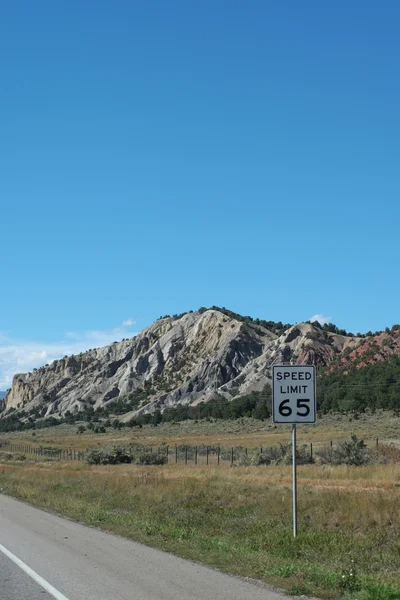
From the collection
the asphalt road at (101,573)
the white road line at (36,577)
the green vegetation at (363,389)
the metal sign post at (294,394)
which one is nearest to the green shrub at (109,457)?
the asphalt road at (101,573)

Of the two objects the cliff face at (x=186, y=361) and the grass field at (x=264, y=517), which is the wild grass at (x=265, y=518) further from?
the cliff face at (x=186, y=361)

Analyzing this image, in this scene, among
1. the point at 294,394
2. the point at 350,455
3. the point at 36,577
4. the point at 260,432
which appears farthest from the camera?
the point at 260,432

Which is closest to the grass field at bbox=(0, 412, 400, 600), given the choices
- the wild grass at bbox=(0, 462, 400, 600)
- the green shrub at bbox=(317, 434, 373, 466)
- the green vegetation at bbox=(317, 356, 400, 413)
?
the wild grass at bbox=(0, 462, 400, 600)

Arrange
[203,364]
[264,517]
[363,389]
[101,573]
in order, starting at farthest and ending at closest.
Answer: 1. [203,364]
2. [363,389]
3. [264,517]
4. [101,573]

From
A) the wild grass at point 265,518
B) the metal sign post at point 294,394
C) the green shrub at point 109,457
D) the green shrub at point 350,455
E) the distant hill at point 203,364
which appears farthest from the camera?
the distant hill at point 203,364

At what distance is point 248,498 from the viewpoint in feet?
78.4

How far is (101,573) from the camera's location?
36.3 ft

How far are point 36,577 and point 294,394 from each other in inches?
225

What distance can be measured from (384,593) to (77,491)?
70.6 ft

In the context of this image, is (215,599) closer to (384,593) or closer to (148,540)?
(384,593)

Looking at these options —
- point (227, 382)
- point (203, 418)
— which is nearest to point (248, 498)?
point (203, 418)

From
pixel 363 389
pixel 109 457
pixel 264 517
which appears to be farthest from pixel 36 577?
pixel 363 389

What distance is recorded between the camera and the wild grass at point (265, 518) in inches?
435

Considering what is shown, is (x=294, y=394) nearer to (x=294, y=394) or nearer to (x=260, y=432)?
(x=294, y=394)
